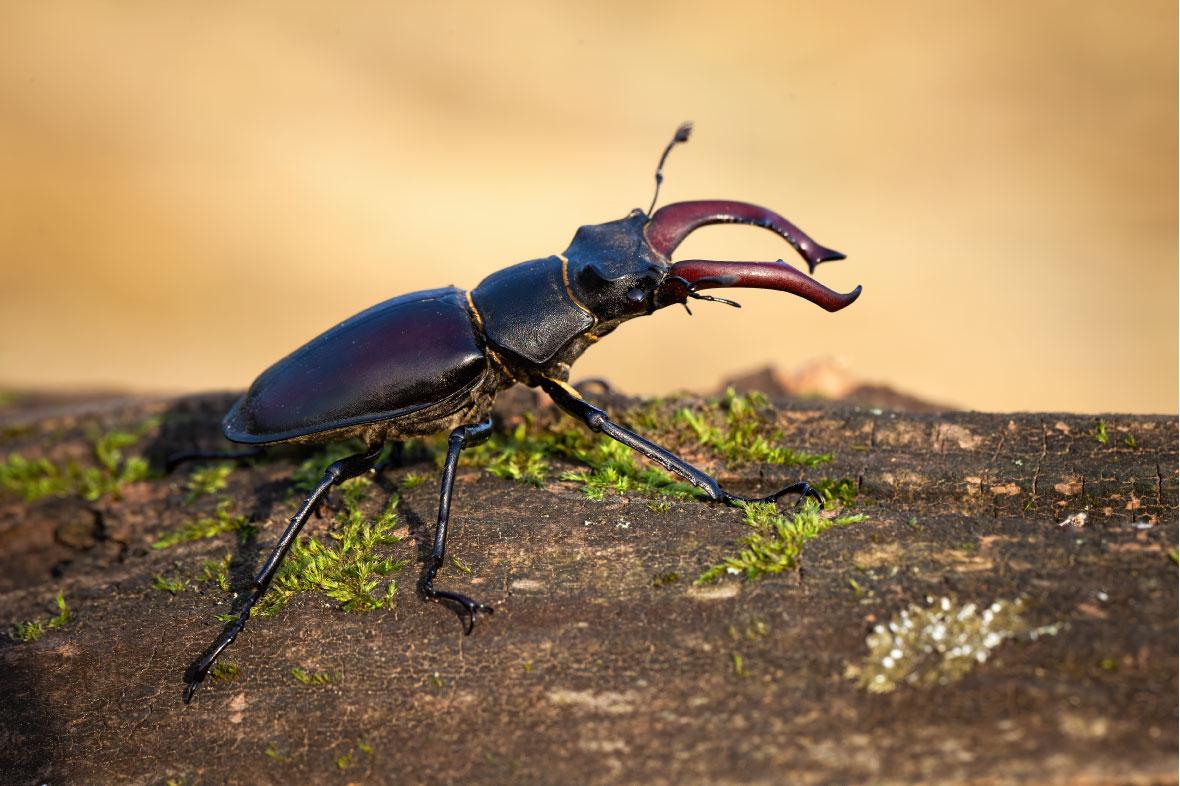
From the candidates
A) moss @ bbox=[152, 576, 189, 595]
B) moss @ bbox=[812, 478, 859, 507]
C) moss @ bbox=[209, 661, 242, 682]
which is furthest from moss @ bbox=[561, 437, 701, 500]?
moss @ bbox=[152, 576, 189, 595]

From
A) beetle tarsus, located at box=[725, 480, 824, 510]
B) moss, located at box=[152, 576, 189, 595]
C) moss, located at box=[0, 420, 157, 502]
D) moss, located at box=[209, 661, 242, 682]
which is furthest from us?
moss, located at box=[0, 420, 157, 502]

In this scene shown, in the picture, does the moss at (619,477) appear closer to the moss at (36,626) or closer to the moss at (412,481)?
the moss at (412,481)

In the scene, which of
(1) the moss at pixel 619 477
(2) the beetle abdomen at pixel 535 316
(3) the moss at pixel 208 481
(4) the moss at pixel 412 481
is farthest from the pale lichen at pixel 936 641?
(3) the moss at pixel 208 481

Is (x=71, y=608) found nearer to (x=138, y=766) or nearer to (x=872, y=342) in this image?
(x=138, y=766)

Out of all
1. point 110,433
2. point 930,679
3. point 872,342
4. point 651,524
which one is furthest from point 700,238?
point 930,679

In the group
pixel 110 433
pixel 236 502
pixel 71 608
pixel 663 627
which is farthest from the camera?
pixel 110 433

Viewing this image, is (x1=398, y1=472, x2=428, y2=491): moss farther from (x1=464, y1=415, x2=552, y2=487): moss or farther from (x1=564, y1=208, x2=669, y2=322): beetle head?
(x1=564, y1=208, x2=669, y2=322): beetle head
